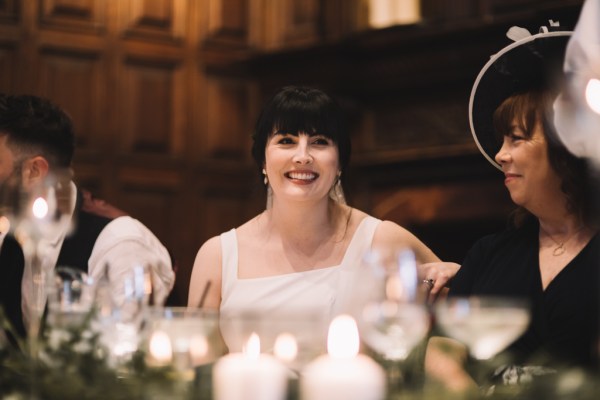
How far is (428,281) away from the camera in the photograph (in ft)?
8.79

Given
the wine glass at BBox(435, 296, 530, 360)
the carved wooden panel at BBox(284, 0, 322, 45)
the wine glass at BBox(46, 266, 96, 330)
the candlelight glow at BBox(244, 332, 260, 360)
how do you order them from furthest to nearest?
the carved wooden panel at BBox(284, 0, 322, 45) < the wine glass at BBox(46, 266, 96, 330) < the wine glass at BBox(435, 296, 530, 360) < the candlelight glow at BBox(244, 332, 260, 360)

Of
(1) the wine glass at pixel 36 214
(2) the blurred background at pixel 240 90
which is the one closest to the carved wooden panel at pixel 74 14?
(2) the blurred background at pixel 240 90

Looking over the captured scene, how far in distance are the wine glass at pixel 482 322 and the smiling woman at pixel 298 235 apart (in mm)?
1515

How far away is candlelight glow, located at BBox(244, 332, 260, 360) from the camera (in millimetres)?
1406

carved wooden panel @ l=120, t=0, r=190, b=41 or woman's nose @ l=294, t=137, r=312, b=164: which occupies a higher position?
carved wooden panel @ l=120, t=0, r=190, b=41

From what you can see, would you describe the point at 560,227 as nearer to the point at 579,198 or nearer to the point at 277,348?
the point at 579,198

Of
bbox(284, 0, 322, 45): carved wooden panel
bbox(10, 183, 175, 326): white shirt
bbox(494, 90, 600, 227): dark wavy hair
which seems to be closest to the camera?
bbox(494, 90, 600, 227): dark wavy hair

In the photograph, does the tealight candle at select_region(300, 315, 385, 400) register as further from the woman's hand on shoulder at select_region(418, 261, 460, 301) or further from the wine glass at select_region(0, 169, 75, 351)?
the woman's hand on shoulder at select_region(418, 261, 460, 301)

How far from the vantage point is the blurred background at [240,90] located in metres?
5.73

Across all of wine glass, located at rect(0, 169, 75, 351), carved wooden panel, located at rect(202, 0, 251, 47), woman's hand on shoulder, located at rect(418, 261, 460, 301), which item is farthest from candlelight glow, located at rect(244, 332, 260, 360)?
carved wooden panel, located at rect(202, 0, 251, 47)

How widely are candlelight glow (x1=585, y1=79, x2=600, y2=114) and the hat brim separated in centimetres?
91

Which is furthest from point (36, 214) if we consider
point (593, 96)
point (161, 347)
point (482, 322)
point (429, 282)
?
point (429, 282)

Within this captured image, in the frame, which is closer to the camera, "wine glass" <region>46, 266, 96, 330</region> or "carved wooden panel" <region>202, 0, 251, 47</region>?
"wine glass" <region>46, 266, 96, 330</region>

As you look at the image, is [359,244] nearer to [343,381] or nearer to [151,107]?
[343,381]
